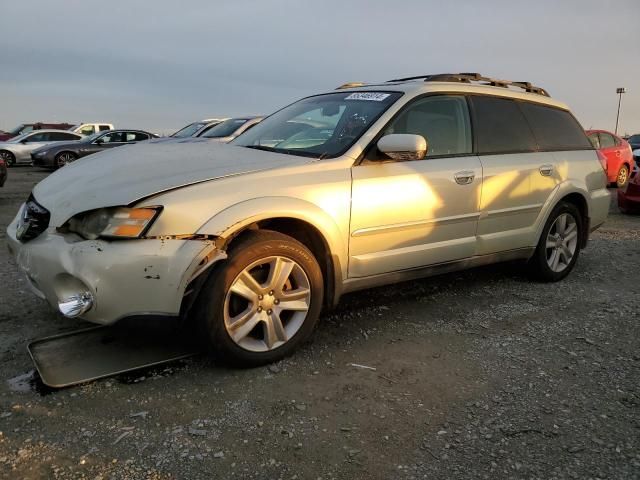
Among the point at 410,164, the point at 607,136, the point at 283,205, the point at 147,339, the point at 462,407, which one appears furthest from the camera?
the point at 607,136

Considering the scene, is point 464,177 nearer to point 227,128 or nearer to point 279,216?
point 279,216

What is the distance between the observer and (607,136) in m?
12.8

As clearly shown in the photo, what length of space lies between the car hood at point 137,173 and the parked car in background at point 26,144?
1789 cm

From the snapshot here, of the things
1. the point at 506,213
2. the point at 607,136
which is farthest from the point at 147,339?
the point at 607,136

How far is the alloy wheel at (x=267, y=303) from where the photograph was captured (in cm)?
285

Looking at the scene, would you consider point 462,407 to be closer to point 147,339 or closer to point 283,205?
point 283,205

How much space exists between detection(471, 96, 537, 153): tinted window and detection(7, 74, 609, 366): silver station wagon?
1cm

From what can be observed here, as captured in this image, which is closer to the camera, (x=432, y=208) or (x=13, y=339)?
(x=13, y=339)

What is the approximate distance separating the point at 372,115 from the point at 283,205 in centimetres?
104

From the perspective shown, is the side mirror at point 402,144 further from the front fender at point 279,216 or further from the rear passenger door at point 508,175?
the rear passenger door at point 508,175

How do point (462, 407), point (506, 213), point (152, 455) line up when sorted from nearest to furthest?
point (152, 455) → point (462, 407) → point (506, 213)

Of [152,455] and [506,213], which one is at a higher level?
[506,213]

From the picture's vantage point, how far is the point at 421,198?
11.5ft

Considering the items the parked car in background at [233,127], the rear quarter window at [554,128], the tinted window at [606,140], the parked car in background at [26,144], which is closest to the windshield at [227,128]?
the parked car in background at [233,127]
